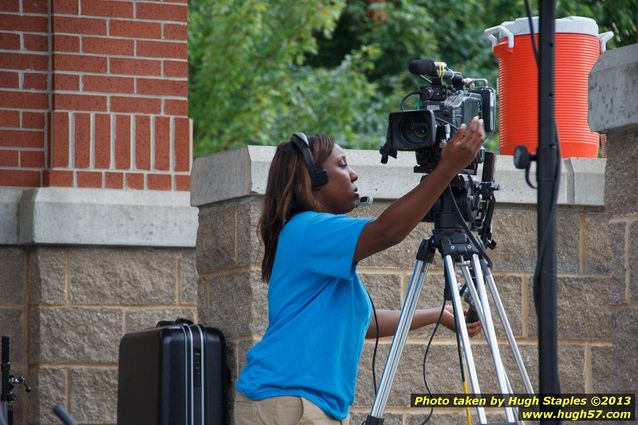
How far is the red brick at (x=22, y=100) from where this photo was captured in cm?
608

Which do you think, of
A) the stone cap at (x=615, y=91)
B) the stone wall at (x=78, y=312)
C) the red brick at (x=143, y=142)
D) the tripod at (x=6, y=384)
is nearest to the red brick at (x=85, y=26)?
the red brick at (x=143, y=142)

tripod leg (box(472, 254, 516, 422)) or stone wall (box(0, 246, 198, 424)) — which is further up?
tripod leg (box(472, 254, 516, 422))

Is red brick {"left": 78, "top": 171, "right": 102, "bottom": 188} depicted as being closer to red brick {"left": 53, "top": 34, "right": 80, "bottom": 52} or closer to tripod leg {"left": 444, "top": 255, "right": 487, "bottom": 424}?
red brick {"left": 53, "top": 34, "right": 80, "bottom": 52}

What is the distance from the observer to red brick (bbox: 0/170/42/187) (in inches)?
238

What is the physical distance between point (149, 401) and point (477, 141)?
183 cm

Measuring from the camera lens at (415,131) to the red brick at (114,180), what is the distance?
102 inches

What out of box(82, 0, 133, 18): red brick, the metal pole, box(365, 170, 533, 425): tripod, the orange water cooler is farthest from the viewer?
box(82, 0, 133, 18): red brick

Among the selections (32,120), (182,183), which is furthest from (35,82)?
(182,183)

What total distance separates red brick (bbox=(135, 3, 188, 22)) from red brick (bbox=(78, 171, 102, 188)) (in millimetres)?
807

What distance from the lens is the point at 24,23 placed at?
20.1 feet

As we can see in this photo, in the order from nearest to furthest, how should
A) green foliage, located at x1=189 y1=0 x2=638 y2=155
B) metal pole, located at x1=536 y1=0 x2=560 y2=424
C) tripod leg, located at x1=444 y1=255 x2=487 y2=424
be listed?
metal pole, located at x1=536 y1=0 x2=560 y2=424, tripod leg, located at x1=444 y1=255 x2=487 y2=424, green foliage, located at x1=189 y1=0 x2=638 y2=155

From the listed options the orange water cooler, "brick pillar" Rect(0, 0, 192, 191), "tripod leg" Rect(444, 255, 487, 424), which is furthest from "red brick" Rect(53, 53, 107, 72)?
"tripod leg" Rect(444, 255, 487, 424)

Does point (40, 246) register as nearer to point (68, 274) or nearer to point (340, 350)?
point (68, 274)

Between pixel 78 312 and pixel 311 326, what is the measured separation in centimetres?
242
